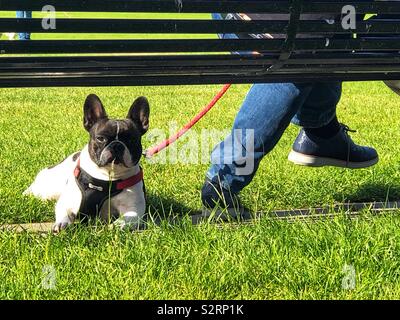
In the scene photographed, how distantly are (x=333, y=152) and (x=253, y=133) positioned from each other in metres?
0.71

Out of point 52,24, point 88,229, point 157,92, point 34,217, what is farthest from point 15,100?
point 52,24

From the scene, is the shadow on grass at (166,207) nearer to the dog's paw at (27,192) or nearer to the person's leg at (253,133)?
the person's leg at (253,133)

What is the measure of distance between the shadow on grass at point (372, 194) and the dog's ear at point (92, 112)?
1.29 m

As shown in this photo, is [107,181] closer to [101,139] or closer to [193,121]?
[101,139]

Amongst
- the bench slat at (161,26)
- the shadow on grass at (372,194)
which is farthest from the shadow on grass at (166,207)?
the bench slat at (161,26)

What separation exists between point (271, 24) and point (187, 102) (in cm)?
604

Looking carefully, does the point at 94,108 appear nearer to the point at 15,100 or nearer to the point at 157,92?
the point at 15,100

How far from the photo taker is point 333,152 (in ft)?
11.4

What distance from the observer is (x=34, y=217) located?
3.02 meters

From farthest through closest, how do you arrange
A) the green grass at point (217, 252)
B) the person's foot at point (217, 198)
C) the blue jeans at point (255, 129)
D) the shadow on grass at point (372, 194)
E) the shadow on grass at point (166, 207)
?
the shadow on grass at point (372, 194) < the shadow on grass at point (166, 207) < the person's foot at point (217, 198) < the blue jeans at point (255, 129) < the green grass at point (217, 252)

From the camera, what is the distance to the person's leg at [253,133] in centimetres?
287
